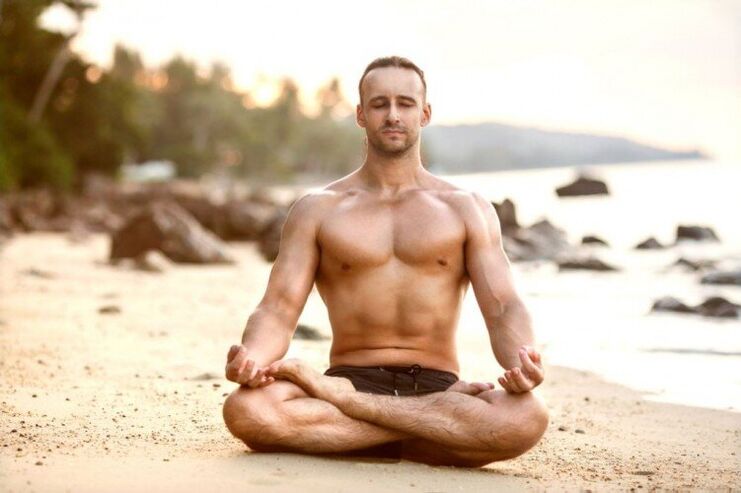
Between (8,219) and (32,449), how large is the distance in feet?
65.4

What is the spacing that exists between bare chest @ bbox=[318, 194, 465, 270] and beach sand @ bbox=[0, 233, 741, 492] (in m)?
0.93

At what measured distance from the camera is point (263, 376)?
15.5ft

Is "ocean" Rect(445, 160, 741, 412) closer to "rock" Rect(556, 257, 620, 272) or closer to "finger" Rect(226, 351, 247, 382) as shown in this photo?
"rock" Rect(556, 257, 620, 272)

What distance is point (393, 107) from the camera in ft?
16.4

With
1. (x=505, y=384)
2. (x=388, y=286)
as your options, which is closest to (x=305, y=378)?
(x=388, y=286)

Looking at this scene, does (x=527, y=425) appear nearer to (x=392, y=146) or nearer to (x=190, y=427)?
(x=392, y=146)

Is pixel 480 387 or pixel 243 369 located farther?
pixel 480 387

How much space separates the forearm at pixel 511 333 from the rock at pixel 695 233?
67.6ft

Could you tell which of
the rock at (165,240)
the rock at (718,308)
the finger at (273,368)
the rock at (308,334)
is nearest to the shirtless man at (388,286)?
Result: the finger at (273,368)

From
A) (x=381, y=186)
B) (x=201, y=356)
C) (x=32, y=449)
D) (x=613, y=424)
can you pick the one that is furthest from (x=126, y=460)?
(x=201, y=356)

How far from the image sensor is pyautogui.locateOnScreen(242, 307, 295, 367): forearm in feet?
16.3

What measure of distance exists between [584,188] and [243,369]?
575 inches

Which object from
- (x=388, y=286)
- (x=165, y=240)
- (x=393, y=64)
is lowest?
(x=388, y=286)

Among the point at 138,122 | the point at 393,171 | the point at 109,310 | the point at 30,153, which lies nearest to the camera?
the point at 393,171
